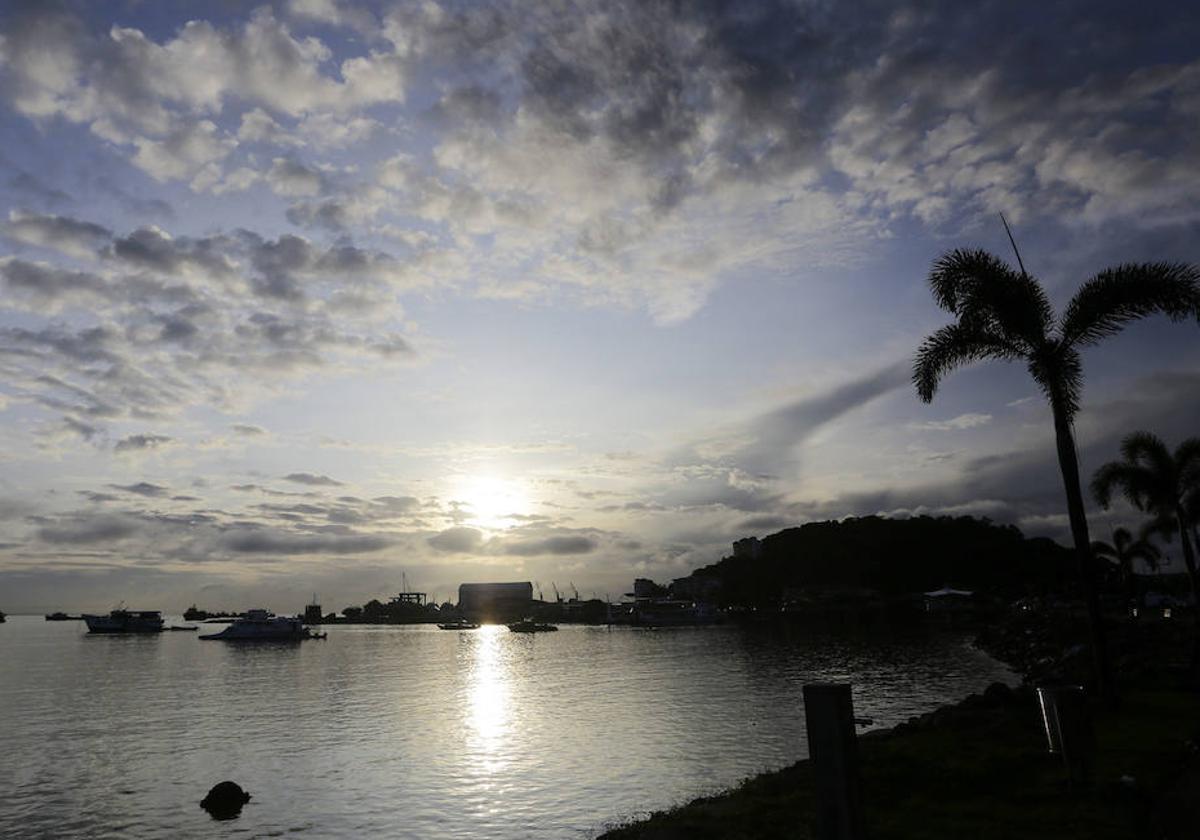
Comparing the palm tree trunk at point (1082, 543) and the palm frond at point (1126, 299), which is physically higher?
the palm frond at point (1126, 299)

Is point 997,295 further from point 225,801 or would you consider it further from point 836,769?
point 225,801

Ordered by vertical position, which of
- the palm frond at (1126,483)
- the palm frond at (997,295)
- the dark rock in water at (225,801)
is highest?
the palm frond at (997,295)

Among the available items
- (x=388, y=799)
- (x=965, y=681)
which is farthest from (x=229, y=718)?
(x=965, y=681)

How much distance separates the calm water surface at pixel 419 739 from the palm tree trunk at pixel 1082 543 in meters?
13.6

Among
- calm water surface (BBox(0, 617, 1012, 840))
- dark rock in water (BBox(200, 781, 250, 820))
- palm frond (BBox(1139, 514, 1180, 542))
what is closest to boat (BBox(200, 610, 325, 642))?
A: calm water surface (BBox(0, 617, 1012, 840))

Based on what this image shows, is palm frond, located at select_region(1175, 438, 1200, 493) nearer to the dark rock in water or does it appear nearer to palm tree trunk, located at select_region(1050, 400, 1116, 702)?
palm tree trunk, located at select_region(1050, 400, 1116, 702)

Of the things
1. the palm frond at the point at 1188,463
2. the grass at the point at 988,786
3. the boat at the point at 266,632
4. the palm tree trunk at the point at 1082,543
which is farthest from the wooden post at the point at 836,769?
the boat at the point at 266,632

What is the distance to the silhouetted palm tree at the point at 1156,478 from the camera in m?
35.6

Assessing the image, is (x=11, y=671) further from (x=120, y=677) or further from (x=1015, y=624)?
(x=1015, y=624)

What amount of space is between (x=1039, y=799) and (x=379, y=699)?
2340 inches

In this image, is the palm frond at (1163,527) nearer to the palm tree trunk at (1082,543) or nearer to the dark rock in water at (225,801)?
the palm tree trunk at (1082,543)

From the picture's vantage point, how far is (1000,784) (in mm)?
16281

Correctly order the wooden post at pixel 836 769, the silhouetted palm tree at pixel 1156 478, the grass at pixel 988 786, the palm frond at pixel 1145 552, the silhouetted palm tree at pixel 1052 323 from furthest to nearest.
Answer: the palm frond at pixel 1145 552 → the silhouetted palm tree at pixel 1156 478 → the silhouetted palm tree at pixel 1052 323 → the grass at pixel 988 786 → the wooden post at pixel 836 769

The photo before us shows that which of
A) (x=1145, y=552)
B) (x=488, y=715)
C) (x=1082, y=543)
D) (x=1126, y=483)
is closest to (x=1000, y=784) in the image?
(x=1082, y=543)
